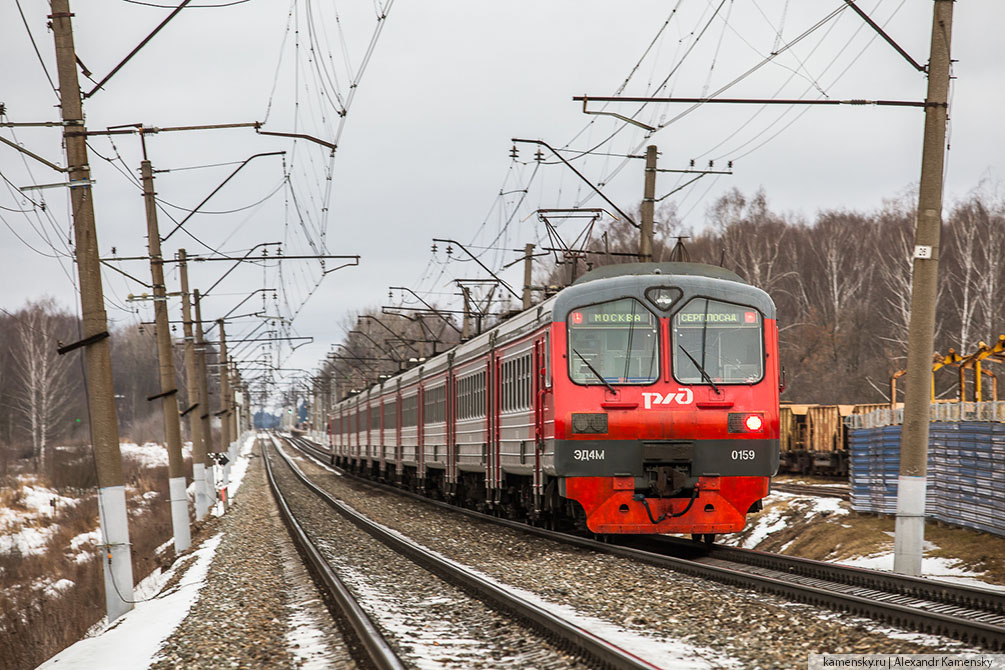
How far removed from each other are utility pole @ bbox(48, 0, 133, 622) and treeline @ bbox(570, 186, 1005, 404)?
32101 millimetres

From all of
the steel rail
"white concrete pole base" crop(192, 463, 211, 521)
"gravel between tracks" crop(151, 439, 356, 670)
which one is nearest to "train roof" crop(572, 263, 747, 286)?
the steel rail

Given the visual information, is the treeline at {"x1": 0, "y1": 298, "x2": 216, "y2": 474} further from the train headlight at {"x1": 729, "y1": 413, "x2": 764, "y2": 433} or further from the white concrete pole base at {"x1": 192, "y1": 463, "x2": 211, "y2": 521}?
the train headlight at {"x1": 729, "y1": 413, "x2": 764, "y2": 433}

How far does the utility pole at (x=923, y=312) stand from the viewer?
40.3ft

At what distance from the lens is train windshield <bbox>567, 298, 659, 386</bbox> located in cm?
1438

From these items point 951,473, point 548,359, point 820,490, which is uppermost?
point 548,359

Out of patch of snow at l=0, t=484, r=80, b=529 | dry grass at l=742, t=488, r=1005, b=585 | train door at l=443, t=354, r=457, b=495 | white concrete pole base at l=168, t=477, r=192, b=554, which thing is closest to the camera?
dry grass at l=742, t=488, r=1005, b=585

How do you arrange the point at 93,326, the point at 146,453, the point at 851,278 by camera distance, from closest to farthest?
the point at 93,326
the point at 851,278
the point at 146,453

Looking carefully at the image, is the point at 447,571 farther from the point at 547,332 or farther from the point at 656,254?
the point at 656,254

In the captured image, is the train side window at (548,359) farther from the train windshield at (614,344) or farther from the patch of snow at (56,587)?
the patch of snow at (56,587)

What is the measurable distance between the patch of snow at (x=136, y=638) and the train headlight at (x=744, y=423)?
6534 mm

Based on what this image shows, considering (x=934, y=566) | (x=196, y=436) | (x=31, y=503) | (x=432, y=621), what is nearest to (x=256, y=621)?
(x=432, y=621)

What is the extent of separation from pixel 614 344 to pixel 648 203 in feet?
26.9

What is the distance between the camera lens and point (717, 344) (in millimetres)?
14477

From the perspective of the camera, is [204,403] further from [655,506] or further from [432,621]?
[432,621]
